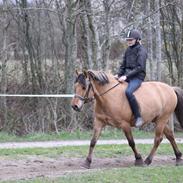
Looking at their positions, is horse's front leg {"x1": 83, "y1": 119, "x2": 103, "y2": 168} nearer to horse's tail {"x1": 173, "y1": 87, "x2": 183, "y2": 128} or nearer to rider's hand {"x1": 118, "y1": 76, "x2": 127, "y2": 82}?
rider's hand {"x1": 118, "y1": 76, "x2": 127, "y2": 82}

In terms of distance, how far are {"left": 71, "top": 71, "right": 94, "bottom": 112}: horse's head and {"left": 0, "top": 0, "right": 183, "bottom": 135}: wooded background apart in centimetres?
833

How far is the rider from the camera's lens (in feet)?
32.5

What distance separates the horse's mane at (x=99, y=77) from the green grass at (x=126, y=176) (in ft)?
6.16

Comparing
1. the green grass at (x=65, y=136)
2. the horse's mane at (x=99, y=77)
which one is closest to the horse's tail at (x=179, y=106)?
the horse's mane at (x=99, y=77)

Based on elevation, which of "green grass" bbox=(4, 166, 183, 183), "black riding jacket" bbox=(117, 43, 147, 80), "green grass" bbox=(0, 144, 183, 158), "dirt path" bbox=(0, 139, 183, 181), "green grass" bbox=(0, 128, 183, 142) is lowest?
"green grass" bbox=(0, 128, 183, 142)

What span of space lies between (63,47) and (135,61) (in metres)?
12.7

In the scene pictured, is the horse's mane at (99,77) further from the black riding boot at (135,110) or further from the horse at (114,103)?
the black riding boot at (135,110)

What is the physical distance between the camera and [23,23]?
2248 centimetres

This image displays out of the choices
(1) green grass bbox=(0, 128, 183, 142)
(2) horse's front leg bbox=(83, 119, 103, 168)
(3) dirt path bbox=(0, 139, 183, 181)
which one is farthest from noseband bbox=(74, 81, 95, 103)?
(1) green grass bbox=(0, 128, 183, 142)

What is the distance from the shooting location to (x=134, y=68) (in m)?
10.2

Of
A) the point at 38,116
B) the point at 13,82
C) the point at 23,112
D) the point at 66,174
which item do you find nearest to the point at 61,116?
the point at 38,116

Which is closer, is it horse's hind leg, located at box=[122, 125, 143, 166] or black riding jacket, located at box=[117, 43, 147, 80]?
horse's hind leg, located at box=[122, 125, 143, 166]

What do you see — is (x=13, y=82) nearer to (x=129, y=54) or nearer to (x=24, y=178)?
(x=129, y=54)

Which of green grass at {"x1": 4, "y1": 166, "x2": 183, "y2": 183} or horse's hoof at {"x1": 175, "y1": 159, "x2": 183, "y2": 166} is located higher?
green grass at {"x1": 4, "y1": 166, "x2": 183, "y2": 183}
